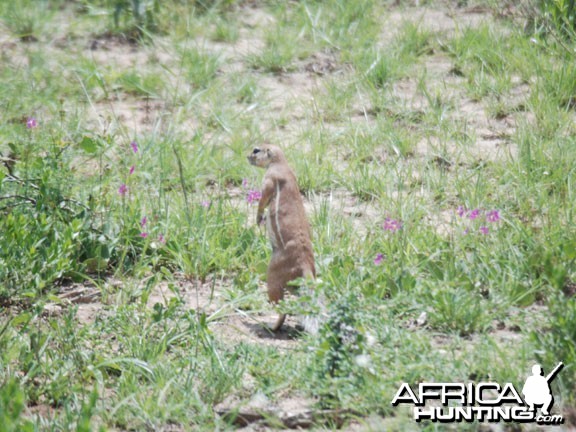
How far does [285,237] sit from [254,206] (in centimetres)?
122

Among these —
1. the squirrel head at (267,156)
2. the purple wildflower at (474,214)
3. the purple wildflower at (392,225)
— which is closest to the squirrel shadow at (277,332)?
the purple wildflower at (392,225)

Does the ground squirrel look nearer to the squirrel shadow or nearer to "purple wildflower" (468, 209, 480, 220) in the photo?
the squirrel shadow

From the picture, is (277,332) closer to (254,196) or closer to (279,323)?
(279,323)

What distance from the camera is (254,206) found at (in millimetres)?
5996

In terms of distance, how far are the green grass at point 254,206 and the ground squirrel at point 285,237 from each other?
0.21 meters

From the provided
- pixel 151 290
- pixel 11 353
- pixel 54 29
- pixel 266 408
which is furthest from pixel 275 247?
pixel 54 29

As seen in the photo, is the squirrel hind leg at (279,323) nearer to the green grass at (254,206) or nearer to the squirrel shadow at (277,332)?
the squirrel shadow at (277,332)

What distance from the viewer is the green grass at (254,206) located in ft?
13.3

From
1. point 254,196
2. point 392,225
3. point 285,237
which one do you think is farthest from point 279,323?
point 254,196

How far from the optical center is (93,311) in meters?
4.97

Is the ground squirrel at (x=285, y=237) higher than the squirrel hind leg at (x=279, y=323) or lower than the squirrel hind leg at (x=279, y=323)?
higher

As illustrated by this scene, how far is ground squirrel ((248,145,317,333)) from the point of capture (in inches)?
187

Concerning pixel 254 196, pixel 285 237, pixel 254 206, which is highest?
pixel 285 237

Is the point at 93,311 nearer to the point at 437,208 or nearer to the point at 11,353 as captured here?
the point at 11,353
